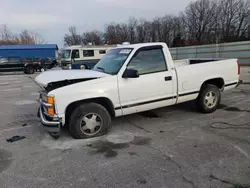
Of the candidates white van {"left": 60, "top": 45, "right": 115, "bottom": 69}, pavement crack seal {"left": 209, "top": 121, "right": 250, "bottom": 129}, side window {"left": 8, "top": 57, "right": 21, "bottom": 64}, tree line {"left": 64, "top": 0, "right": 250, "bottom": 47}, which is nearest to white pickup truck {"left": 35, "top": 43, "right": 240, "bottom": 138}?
pavement crack seal {"left": 209, "top": 121, "right": 250, "bottom": 129}

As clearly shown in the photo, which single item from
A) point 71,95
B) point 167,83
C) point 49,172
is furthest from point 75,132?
point 167,83

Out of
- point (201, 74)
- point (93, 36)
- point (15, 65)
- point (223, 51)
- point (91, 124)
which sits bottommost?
point (91, 124)

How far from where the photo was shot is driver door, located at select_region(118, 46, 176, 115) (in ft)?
13.5

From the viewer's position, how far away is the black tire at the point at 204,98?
16.9 feet

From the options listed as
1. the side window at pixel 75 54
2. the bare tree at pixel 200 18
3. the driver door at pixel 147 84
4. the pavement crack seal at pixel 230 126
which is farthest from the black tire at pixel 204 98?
the bare tree at pixel 200 18

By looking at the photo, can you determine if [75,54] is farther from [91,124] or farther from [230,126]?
[230,126]

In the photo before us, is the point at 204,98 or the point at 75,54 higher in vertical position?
the point at 75,54

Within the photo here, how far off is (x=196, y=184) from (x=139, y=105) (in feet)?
6.80

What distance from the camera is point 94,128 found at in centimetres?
407

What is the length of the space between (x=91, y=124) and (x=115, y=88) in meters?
0.88

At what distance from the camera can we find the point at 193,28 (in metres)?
63.1

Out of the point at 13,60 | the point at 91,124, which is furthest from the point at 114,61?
the point at 13,60

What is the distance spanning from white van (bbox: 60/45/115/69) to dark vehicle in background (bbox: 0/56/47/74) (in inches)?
156

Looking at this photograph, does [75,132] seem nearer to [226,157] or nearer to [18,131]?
[18,131]
